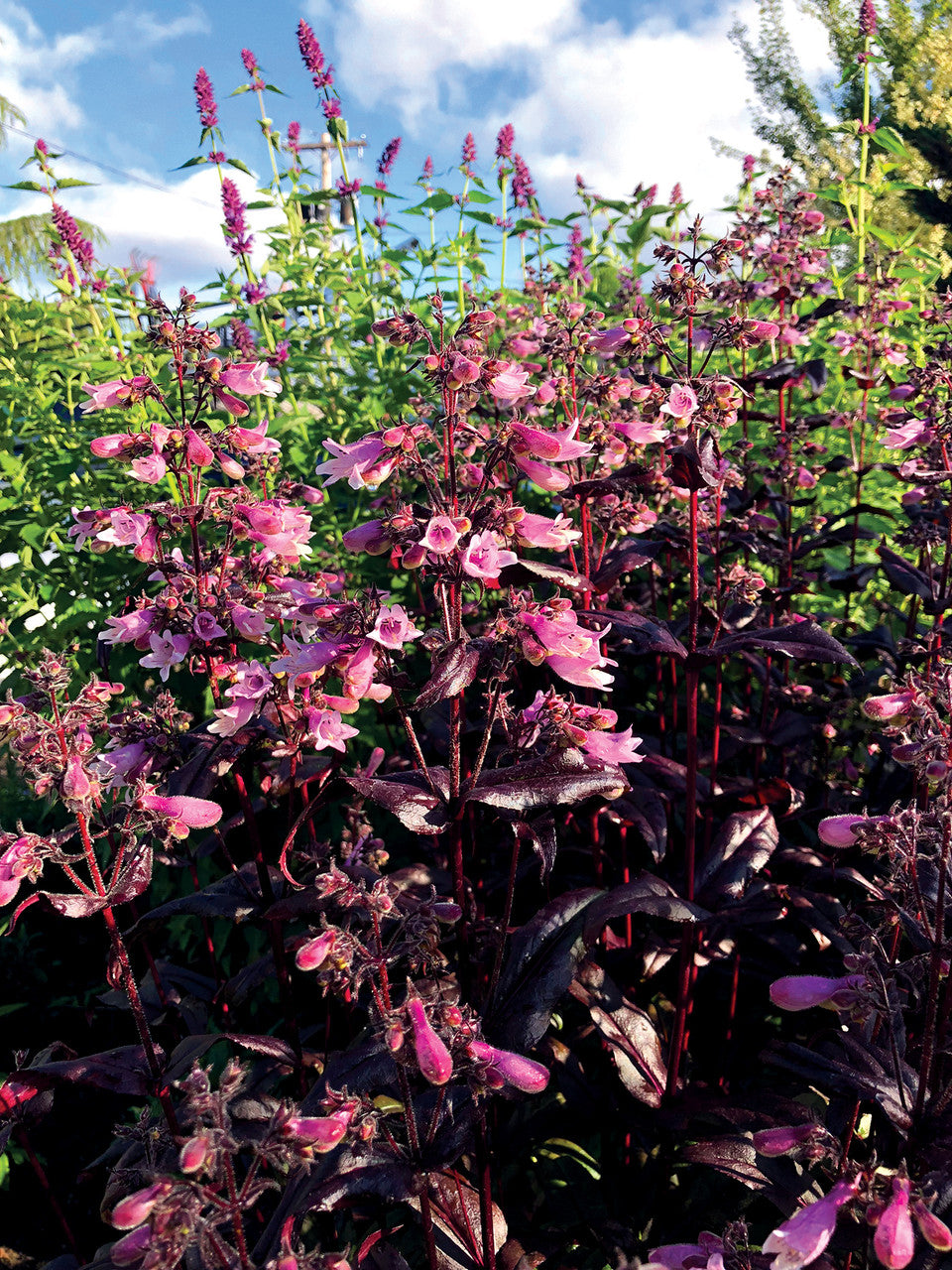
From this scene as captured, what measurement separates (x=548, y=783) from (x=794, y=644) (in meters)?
0.92

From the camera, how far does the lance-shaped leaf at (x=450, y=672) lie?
1.79 m

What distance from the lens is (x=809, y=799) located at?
3.53 metres

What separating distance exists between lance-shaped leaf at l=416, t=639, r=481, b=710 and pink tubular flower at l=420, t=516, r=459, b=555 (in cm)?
22

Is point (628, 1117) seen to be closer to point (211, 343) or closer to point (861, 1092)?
point (861, 1092)

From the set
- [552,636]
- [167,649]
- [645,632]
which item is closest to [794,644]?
[645,632]

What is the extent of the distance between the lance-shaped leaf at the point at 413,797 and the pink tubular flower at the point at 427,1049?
→ 1.44 feet

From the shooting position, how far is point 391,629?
1.90m

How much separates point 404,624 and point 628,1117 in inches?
61.4

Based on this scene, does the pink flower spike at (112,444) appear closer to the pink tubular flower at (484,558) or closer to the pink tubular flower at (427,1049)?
the pink tubular flower at (484,558)

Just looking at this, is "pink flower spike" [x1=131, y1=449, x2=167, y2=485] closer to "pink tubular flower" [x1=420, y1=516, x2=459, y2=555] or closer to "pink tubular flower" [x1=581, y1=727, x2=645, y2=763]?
"pink tubular flower" [x1=420, y1=516, x2=459, y2=555]

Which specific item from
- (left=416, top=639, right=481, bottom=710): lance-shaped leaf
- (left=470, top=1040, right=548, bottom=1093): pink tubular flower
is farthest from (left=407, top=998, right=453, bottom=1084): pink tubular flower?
(left=416, top=639, right=481, bottom=710): lance-shaped leaf

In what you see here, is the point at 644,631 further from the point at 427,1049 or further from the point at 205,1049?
the point at 205,1049

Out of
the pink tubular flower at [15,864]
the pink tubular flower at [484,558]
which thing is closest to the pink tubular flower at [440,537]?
the pink tubular flower at [484,558]

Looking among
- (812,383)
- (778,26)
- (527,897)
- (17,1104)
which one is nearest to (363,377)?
(812,383)
